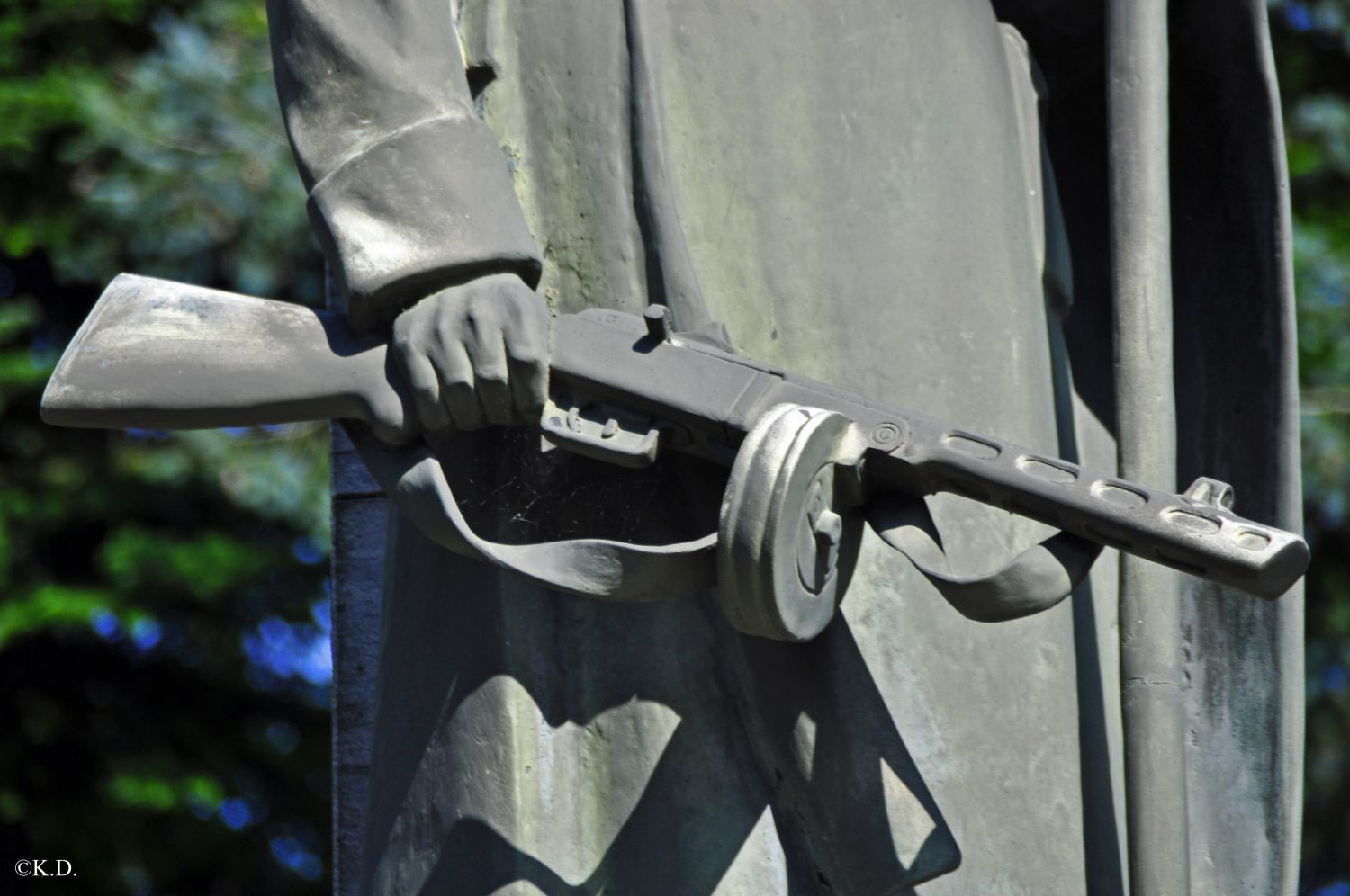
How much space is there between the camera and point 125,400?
2.16 m

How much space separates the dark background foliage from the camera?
661 cm

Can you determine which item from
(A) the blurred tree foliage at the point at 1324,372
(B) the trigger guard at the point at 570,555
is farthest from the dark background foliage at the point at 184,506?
(B) the trigger guard at the point at 570,555

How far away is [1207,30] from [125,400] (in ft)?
4.17

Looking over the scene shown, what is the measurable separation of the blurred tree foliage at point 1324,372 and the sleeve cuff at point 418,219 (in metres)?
4.73

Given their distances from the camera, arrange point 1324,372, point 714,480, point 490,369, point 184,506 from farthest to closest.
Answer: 1. point 184,506
2. point 1324,372
3. point 714,480
4. point 490,369

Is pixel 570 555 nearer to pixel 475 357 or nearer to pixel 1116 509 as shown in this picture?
pixel 475 357

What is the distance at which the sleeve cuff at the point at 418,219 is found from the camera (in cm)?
210

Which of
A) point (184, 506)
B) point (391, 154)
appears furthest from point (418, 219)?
point (184, 506)

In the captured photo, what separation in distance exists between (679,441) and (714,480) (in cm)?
7

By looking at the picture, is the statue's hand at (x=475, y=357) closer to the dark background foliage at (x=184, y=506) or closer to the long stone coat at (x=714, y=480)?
the long stone coat at (x=714, y=480)

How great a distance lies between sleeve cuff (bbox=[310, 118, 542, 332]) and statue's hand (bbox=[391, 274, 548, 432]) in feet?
0.13

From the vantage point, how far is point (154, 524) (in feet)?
23.0

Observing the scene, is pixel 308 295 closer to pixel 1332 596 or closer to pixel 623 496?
pixel 1332 596

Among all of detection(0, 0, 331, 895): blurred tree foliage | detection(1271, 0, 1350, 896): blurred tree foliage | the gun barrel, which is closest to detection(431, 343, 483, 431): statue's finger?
the gun barrel
